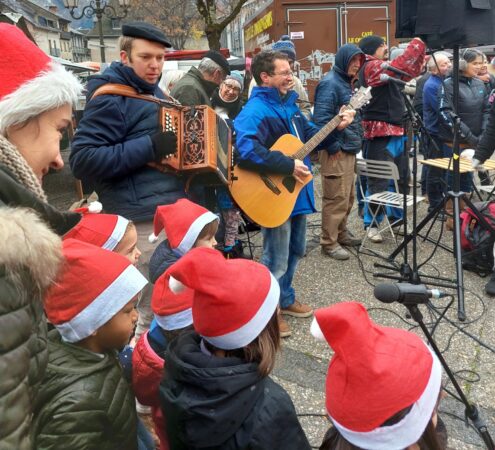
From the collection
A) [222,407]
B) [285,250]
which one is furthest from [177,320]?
[285,250]

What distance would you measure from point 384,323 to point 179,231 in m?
2.03

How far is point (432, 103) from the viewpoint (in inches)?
236

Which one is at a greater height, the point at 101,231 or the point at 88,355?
the point at 101,231

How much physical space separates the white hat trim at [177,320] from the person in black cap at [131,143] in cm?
91

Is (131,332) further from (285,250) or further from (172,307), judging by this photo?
(285,250)

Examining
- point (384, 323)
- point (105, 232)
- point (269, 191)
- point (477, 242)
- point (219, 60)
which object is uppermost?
point (219, 60)

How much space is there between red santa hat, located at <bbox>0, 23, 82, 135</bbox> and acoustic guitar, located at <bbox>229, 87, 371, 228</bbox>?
2156mm

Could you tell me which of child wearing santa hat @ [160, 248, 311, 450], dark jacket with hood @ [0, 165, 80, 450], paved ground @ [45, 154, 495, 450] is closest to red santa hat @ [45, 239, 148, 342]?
child wearing santa hat @ [160, 248, 311, 450]

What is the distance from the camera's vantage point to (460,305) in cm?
371

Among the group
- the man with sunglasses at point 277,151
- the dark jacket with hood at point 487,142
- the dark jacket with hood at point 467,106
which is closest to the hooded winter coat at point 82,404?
the man with sunglasses at point 277,151

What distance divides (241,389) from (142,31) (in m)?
2.08

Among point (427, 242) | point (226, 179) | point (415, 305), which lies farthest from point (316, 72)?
point (415, 305)

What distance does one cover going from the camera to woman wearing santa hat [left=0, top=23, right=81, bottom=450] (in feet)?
3.14

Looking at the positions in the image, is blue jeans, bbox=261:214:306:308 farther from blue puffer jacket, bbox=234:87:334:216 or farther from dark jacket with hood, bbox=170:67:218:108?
dark jacket with hood, bbox=170:67:218:108
